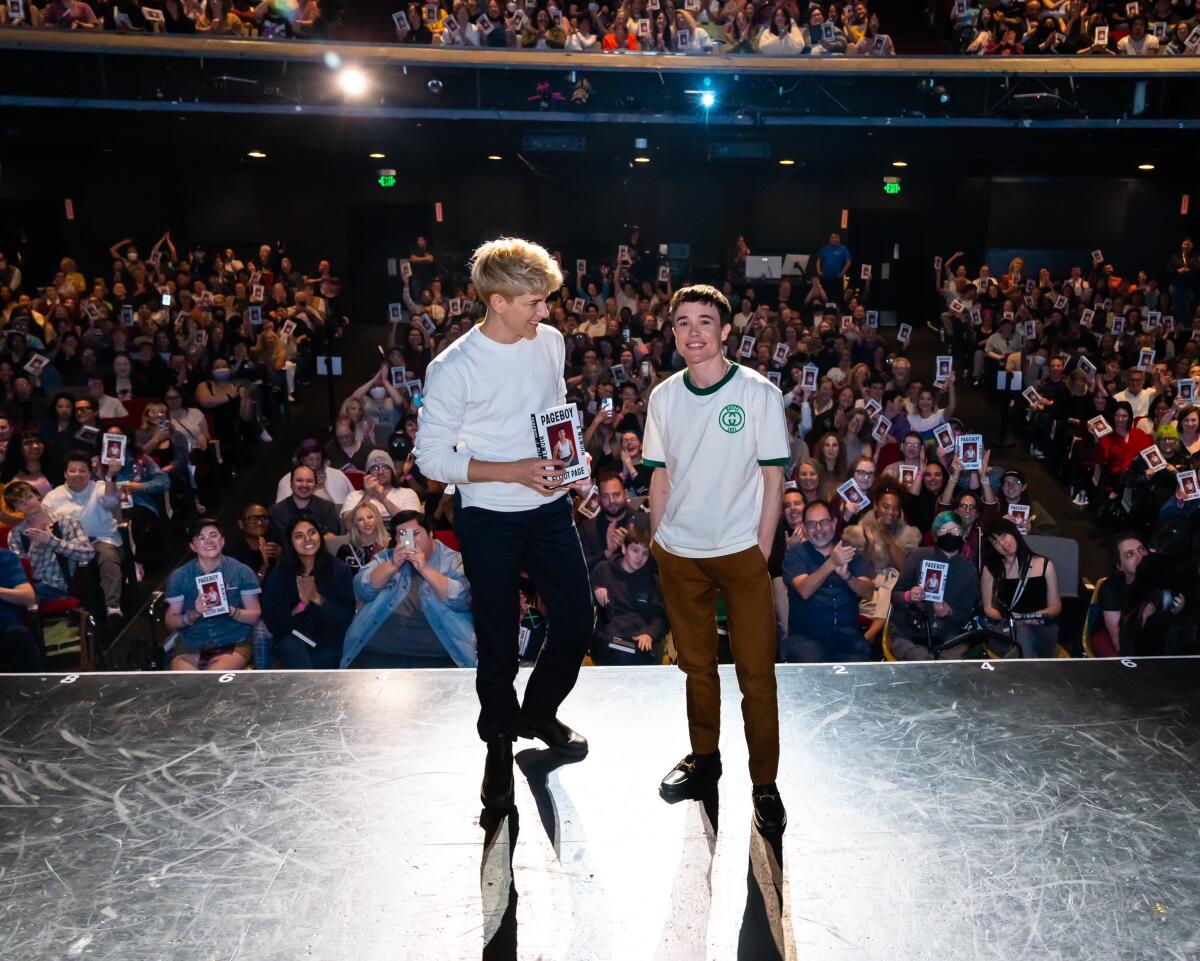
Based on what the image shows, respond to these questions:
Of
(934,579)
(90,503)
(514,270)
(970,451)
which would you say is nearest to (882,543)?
(934,579)

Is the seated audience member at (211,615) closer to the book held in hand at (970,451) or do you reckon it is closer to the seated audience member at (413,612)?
the seated audience member at (413,612)

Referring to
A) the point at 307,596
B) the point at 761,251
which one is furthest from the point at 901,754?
the point at 761,251

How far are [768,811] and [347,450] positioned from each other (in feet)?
16.9

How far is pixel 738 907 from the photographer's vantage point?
7.20 feet

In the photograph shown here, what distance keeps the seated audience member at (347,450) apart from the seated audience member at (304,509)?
4.60ft

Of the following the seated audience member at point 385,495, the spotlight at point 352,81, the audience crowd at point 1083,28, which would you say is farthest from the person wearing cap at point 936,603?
the audience crowd at point 1083,28

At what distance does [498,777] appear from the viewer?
2.53 metres

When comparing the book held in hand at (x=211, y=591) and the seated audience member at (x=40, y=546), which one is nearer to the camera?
the book held in hand at (x=211, y=591)

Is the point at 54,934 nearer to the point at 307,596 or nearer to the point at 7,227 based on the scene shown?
the point at 307,596

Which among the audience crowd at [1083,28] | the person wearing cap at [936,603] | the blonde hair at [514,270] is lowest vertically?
the person wearing cap at [936,603]

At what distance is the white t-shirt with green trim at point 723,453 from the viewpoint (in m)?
2.47

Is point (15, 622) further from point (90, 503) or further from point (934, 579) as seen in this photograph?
point (934, 579)

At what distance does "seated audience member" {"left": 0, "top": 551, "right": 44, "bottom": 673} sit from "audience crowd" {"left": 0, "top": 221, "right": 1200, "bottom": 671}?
24 millimetres

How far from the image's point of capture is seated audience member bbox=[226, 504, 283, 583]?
4.99 metres
